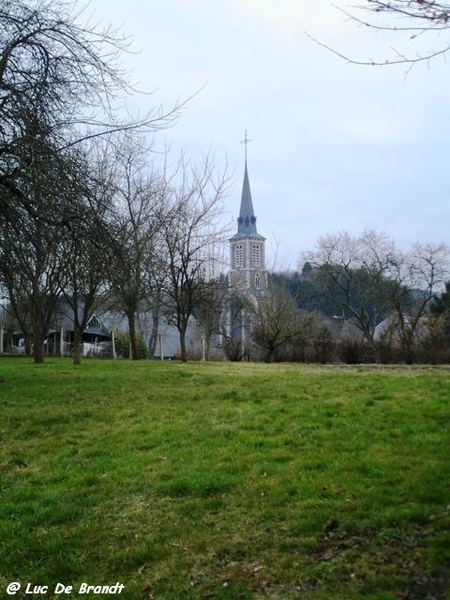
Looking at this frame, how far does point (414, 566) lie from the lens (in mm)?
3467

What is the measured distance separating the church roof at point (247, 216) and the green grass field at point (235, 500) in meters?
55.0

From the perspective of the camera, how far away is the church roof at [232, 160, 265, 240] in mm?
63469

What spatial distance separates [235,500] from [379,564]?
5.24ft

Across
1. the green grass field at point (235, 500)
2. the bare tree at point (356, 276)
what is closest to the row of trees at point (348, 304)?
the bare tree at point (356, 276)

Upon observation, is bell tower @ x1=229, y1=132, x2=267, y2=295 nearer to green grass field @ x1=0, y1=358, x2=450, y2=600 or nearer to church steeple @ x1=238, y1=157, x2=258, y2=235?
church steeple @ x1=238, y1=157, x2=258, y2=235

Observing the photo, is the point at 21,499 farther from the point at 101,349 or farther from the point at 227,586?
the point at 101,349

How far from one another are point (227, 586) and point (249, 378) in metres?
9.62

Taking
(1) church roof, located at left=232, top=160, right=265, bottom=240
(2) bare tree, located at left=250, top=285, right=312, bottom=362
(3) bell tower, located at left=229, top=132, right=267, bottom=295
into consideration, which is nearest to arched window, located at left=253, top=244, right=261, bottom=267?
(3) bell tower, located at left=229, top=132, right=267, bottom=295

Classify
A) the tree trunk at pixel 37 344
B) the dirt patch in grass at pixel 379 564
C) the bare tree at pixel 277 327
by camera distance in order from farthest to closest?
1. the bare tree at pixel 277 327
2. the tree trunk at pixel 37 344
3. the dirt patch in grass at pixel 379 564

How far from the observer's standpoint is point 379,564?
354 centimetres

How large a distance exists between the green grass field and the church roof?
55014 mm

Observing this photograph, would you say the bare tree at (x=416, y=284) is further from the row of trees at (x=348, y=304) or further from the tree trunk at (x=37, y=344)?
the tree trunk at (x=37, y=344)

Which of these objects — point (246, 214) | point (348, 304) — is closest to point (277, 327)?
point (348, 304)

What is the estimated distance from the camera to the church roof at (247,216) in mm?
63469
